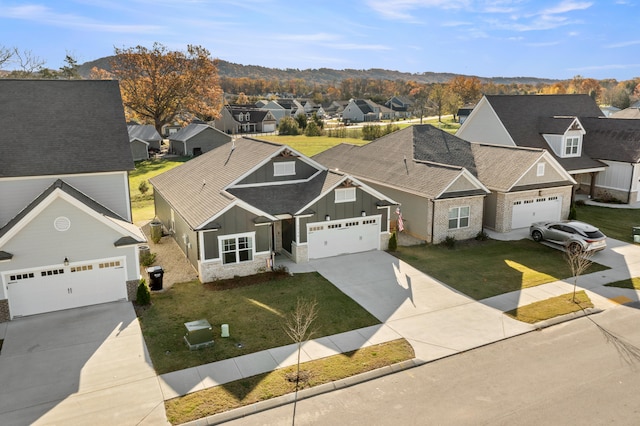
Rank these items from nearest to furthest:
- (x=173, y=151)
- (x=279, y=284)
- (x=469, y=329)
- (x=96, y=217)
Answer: (x=469, y=329), (x=96, y=217), (x=279, y=284), (x=173, y=151)

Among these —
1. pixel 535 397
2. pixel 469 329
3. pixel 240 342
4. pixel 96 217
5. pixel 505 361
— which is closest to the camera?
pixel 535 397

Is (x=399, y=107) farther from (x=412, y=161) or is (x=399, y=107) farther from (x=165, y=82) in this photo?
(x=412, y=161)

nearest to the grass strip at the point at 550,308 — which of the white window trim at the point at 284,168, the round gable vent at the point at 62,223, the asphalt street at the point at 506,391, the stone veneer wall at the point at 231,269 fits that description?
the asphalt street at the point at 506,391

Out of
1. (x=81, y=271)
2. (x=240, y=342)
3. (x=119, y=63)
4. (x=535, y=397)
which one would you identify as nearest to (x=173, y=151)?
(x=119, y=63)

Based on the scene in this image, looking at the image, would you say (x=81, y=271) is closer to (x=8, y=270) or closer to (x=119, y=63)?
(x=8, y=270)

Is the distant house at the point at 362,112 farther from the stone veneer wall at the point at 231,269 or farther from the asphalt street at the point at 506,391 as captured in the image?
the asphalt street at the point at 506,391

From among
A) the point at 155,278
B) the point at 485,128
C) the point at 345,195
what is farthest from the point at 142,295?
the point at 485,128

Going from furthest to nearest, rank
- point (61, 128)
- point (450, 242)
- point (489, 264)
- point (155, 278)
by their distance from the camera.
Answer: point (450, 242), point (489, 264), point (61, 128), point (155, 278)
